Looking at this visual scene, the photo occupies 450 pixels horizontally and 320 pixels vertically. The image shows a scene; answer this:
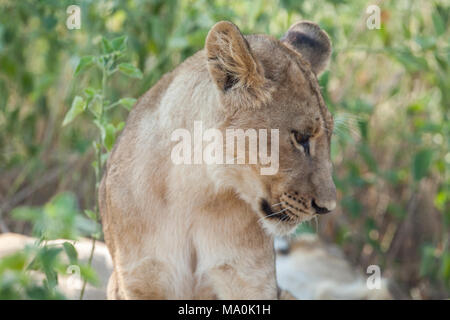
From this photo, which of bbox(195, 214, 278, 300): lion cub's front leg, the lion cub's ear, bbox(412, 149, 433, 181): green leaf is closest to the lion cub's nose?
bbox(195, 214, 278, 300): lion cub's front leg

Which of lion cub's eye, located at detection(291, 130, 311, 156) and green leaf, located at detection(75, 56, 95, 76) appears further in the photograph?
green leaf, located at detection(75, 56, 95, 76)

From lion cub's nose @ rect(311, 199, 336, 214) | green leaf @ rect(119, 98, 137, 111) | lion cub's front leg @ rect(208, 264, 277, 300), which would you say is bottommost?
lion cub's front leg @ rect(208, 264, 277, 300)

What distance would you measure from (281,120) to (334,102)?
2676 millimetres

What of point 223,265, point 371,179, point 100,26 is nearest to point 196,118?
point 223,265

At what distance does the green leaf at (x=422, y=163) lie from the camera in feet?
13.9

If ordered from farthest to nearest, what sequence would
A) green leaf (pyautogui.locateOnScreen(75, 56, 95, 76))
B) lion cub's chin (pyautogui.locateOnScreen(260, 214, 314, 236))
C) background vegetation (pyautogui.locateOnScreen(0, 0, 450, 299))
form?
background vegetation (pyautogui.locateOnScreen(0, 0, 450, 299)), green leaf (pyautogui.locateOnScreen(75, 56, 95, 76)), lion cub's chin (pyautogui.locateOnScreen(260, 214, 314, 236))

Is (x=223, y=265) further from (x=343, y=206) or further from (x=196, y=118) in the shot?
(x=343, y=206)

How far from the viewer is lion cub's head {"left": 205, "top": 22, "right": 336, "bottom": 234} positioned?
7.89 feet

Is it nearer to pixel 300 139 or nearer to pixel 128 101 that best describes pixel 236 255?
pixel 300 139

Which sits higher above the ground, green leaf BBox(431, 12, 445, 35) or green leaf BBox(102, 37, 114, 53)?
green leaf BBox(431, 12, 445, 35)

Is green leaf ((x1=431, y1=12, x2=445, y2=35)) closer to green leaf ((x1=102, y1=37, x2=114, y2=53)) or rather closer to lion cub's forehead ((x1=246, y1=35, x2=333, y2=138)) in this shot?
lion cub's forehead ((x1=246, y1=35, x2=333, y2=138))

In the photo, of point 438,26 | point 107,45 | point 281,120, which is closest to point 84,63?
point 107,45

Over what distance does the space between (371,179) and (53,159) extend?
2416 millimetres

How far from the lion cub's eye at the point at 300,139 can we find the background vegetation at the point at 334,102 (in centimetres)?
150
